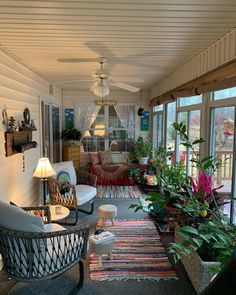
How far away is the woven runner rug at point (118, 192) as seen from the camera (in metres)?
5.27

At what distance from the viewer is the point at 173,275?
8.70ft

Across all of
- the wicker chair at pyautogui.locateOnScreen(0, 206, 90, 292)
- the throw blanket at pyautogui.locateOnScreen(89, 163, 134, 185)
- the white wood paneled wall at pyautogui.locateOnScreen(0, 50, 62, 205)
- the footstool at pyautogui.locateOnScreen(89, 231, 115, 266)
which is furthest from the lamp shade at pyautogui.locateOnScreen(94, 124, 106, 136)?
the wicker chair at pyautogui.locateOnScreen(0, 206, 90, 292)

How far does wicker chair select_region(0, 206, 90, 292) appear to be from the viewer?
2.09 m

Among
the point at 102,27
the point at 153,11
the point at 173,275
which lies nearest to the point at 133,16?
the point at 153,11

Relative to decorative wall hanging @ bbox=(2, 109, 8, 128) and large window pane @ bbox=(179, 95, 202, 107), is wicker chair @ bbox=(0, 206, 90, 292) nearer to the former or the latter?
decorative wall hanging @ bbox=(2, 109, 8, 128)

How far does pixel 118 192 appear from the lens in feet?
18.2

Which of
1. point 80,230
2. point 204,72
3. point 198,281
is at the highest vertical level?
point 204,72

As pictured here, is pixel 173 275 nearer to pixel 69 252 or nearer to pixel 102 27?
pixel 69 252

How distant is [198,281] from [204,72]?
230cm

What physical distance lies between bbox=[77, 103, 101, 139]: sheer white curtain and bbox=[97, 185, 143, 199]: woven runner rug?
1.89 m

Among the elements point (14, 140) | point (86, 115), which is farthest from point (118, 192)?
point (14, 140)

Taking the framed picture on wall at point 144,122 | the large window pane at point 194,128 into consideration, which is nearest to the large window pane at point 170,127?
the large window pane at point 194,128

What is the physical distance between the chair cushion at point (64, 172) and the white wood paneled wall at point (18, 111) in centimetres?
41

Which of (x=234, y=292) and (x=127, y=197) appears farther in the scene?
(x=127, y=197)
